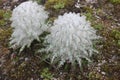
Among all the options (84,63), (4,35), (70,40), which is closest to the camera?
(70,40)

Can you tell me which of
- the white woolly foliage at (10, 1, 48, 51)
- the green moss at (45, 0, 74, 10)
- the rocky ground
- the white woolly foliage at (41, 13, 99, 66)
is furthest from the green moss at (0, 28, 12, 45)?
the white woolly foliage at (41, 13, 99, 66)

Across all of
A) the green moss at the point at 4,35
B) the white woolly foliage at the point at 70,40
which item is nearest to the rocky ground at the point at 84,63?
the green moss at the point at 4,35

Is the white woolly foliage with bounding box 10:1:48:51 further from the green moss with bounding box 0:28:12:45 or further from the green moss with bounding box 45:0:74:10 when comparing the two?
the green moss with bounding box 45:0:74:10

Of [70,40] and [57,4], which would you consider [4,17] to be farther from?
[70,40]

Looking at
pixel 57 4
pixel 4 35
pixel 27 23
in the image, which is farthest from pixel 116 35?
pixel 4 35

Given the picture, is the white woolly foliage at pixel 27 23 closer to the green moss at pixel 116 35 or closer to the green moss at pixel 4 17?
the green moss at pixel 4 17

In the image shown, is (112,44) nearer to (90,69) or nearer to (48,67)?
(90,69)
